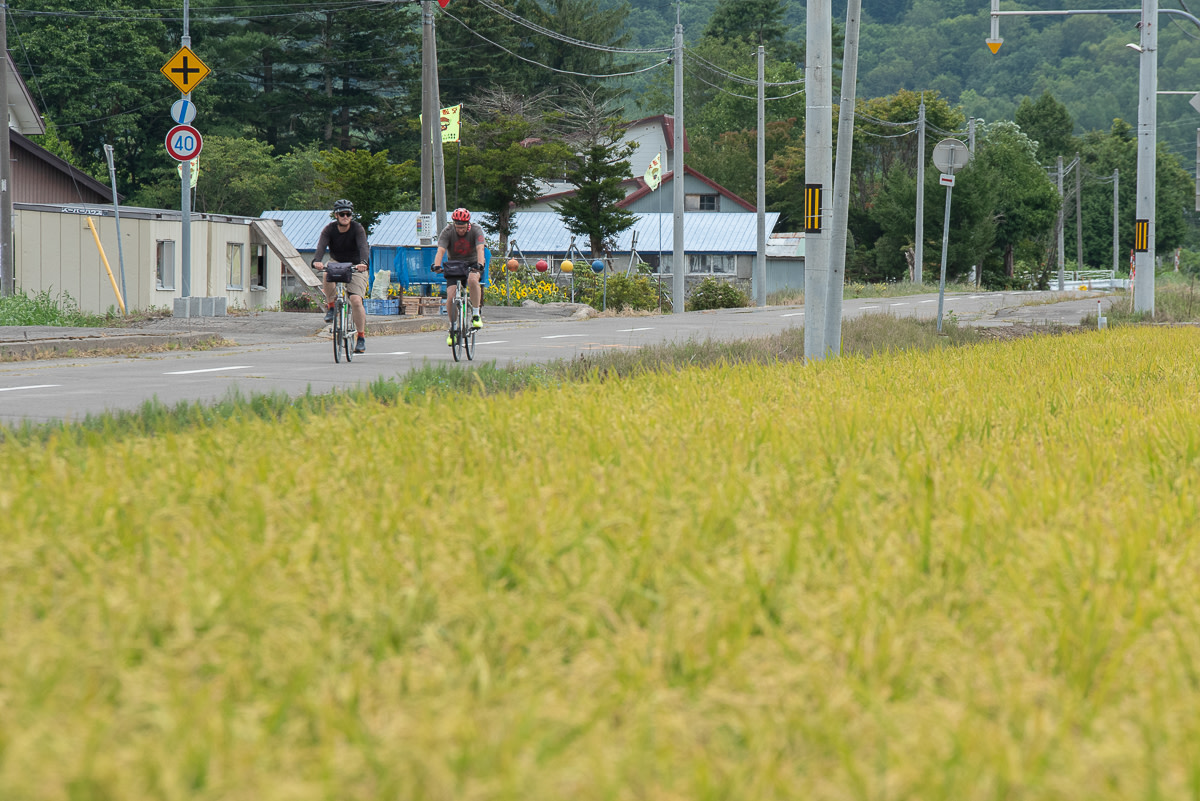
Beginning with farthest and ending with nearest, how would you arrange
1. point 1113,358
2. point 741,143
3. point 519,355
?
1. point 741,143
2. point 519,355
3. point 1113,358

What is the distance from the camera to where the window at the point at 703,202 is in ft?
240

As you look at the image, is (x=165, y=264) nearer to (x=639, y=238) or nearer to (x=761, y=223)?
(x=761, y=223)

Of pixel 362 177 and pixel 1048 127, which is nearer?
pixel 362 177

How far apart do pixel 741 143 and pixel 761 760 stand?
276ft

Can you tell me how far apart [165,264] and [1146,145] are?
68.8 ft

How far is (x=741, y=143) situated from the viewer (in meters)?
84.6

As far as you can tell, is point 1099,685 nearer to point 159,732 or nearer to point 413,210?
point 159,732

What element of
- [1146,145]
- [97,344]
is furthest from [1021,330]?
[97,344]

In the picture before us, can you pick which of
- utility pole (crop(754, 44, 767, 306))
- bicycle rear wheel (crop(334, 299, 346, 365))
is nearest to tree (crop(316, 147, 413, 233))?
utility pole (crop(754, 44, 767, 306))

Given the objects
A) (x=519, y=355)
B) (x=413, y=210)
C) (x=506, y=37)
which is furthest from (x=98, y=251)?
(x=506, y=37)

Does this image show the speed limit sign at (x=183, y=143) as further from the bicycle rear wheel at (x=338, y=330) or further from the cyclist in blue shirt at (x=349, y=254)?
the bicycle rear wheel at (x=338, y=330)

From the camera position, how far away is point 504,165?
52812 millimetres

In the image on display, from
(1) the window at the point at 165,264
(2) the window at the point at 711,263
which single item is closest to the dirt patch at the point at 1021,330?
(1) the window at the point at 165,264

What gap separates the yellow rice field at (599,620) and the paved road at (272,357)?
13.1 feet
